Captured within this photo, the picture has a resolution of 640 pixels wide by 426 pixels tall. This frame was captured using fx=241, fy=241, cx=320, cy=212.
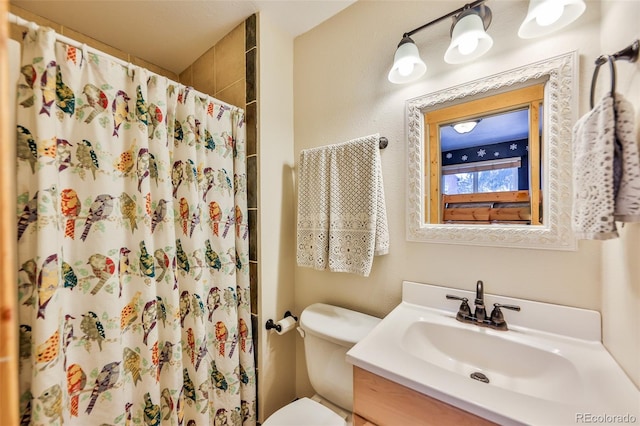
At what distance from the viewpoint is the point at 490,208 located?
877 millimetres

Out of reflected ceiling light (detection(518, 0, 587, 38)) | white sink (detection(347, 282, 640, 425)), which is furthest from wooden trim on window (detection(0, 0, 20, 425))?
reflected ceiling light (detection(518, 0, 587, 38))

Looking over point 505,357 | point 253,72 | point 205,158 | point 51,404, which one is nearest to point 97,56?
point 205,158

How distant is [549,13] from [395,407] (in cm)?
121

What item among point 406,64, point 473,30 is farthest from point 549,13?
point 406,64

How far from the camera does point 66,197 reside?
77cm

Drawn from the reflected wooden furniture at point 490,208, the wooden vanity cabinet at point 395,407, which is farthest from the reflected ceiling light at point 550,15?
the wooden vanity cabinet at point 395,407

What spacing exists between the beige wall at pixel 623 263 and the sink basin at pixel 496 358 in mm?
132

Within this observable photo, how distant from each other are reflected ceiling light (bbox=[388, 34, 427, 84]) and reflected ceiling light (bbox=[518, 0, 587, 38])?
32 cm

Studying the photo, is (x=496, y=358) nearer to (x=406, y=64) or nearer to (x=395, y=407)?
(x=395, y=407)

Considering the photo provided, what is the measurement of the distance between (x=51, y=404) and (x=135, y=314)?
0.28 metres

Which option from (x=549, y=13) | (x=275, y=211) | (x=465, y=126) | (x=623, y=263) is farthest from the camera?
(x=275, y=211)

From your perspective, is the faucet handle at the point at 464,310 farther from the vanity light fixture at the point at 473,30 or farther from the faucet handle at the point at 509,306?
the vanity light fixture at the point at 473,30

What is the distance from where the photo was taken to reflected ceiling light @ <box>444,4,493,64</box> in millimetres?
801

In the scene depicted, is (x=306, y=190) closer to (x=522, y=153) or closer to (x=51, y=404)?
(x=522, y=153)
